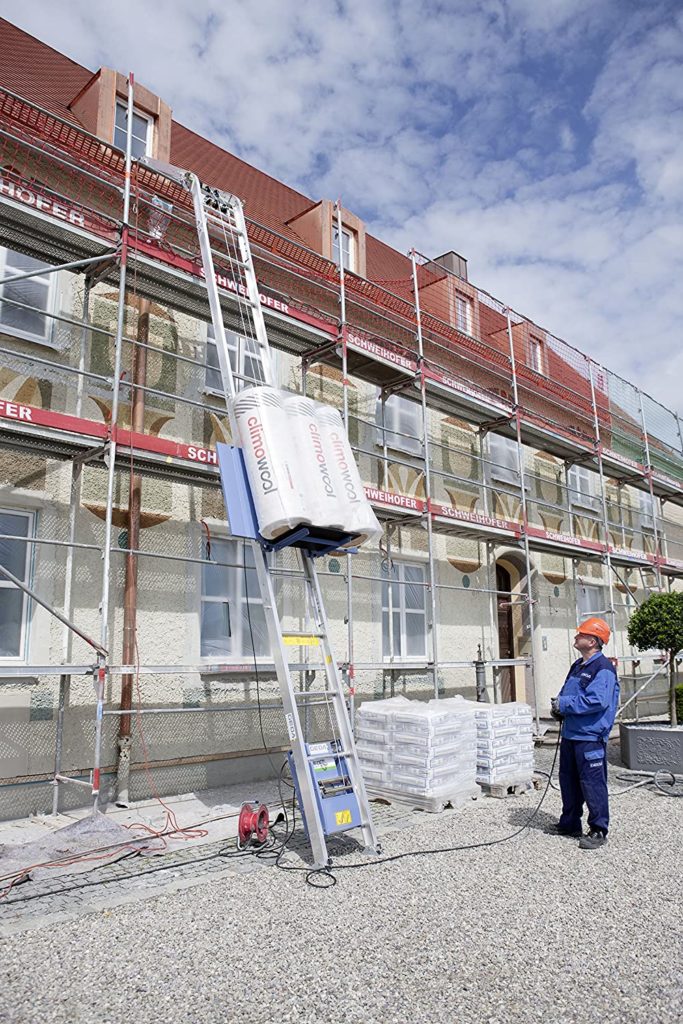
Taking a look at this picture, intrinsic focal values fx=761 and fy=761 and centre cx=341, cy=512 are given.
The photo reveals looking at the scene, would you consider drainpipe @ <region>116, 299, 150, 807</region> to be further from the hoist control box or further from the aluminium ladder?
the hoist control box

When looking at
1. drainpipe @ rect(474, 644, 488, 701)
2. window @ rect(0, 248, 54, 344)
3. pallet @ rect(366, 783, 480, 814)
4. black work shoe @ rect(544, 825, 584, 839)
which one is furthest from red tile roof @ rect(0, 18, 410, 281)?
black work shoe @ rect(544, 825, 584, 839)

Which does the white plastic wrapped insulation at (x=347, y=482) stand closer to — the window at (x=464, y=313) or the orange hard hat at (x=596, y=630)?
the orange hard hat at (x=596, y=630)

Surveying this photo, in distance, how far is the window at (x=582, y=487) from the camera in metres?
15.7

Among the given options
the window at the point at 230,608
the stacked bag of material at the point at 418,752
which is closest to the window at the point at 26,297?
the window at the point at 230,608

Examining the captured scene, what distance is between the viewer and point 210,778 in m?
8.70

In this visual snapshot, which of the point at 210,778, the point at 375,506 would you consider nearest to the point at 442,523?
the point at 375,506

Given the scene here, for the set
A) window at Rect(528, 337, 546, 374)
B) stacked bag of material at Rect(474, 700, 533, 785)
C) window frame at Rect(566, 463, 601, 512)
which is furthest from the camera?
window at Rect(528, 337, 546, 374)

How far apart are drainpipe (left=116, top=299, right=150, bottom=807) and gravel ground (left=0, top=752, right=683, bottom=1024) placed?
2.98 m

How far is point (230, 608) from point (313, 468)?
3826mm

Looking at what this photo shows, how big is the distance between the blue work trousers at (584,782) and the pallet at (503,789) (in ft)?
5.31

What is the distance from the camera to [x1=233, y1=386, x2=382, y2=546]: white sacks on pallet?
5.86 meters

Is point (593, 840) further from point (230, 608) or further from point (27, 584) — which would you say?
point (27, 584)

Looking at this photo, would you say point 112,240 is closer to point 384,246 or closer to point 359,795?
point 359,795

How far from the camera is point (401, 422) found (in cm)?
1236
